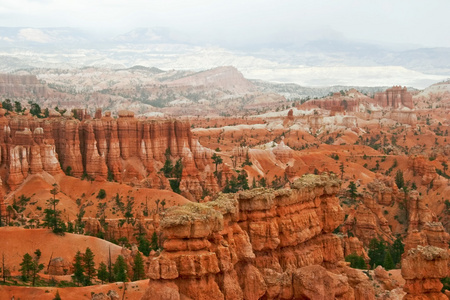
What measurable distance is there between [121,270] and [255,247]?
1719 cm

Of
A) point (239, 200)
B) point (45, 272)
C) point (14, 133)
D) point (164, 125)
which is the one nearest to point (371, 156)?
point (164, 125)

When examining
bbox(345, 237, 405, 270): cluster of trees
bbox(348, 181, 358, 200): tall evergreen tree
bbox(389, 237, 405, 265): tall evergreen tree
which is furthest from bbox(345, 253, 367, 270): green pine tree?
bbox(348, 181, 358, 200): tall evergreen tree

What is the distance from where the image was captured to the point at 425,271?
3191 cm

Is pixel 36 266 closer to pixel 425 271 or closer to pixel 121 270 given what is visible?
pixel 121 270

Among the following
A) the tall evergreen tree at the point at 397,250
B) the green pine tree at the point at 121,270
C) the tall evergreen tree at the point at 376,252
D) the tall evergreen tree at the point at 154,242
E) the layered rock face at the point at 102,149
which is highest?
the layered rock face at the point at 102,149

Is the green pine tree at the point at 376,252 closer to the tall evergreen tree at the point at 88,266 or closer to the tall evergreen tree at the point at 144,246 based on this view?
the tall evergreen tree at the point at 144,246

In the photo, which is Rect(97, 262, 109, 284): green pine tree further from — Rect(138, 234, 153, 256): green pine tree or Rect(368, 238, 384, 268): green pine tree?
Rect(368, 238, 384, 268): green pine tree

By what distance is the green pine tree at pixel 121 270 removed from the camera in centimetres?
4562

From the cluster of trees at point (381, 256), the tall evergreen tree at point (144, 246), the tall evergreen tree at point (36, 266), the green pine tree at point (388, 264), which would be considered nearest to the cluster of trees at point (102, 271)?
the tall evergreen tree at point (36, 266)

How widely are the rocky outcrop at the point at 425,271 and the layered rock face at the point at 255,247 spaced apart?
2978 mm

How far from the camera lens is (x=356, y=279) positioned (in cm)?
3569

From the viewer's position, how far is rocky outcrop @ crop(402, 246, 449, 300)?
31.8 m

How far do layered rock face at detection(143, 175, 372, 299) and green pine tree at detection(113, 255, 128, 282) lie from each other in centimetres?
1500

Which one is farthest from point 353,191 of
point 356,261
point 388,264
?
point 356,261
